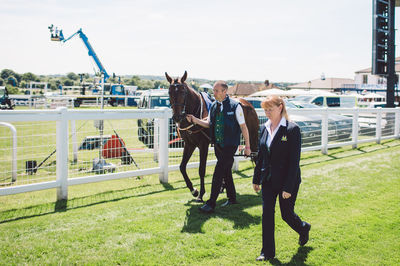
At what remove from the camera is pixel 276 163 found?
352 cm

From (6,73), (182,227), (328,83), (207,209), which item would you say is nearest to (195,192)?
(207,209)

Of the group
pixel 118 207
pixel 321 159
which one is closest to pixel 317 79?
pixel 321 159

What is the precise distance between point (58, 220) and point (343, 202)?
15.1 feet

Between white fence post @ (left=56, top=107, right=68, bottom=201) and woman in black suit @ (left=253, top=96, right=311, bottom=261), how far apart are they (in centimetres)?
357

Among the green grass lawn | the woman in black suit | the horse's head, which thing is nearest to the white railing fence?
the green grass lawn

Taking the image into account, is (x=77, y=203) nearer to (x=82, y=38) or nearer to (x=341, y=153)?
(x=341, y=153)

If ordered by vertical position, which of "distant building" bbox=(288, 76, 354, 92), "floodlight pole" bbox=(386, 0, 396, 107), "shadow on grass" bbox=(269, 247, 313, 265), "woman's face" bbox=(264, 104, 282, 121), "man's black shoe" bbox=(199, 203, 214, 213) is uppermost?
"distant building" bbox=(288, 76, 354, 92)

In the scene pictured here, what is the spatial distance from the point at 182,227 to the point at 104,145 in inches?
160

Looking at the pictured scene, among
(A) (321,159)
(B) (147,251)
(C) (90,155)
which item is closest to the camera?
(B) (147,251)

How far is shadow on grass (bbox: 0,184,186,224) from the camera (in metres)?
5.09

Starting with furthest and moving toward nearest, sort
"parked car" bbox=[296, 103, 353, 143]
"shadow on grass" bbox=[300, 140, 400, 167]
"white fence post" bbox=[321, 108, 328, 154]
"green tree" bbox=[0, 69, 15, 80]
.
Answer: "green tree" bbox=[0, 69, 15, 80], "parked car" bbox=[296, 103, 353, 143], "white fence post" bbox=[321, 108, 328, 154], "shadow on grass" bbox=[300, 140, 400, 167]

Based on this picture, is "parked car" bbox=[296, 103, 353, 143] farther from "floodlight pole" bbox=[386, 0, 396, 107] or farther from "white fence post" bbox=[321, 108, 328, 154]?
"floodlight pole" bbox=[386, 0, 396, 107]

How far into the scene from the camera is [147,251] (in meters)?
3.88

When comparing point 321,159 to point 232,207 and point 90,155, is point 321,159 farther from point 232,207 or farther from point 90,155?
point 90,155
